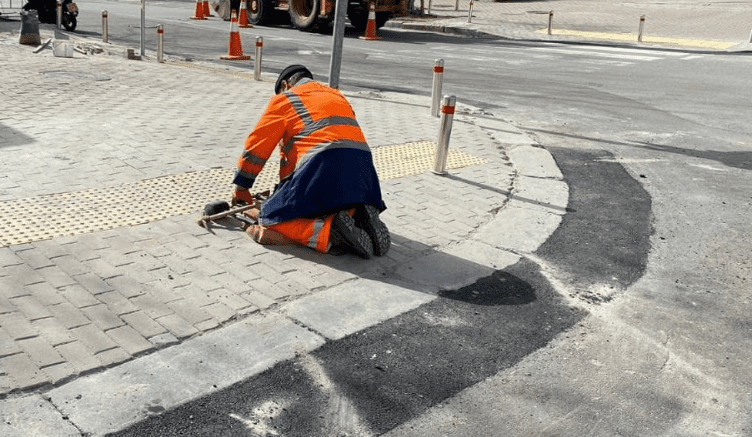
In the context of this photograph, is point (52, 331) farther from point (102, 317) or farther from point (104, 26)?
point (104, 26)

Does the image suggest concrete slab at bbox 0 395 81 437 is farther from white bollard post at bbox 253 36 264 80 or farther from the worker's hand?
white bollard post at bbox 253 36 264 80

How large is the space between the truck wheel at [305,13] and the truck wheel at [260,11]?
1.22 metres

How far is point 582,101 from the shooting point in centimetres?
1269

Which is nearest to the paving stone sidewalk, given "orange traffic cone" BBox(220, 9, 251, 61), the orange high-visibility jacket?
the orange high-visibility jacket

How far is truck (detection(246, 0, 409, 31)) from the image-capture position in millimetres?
22234

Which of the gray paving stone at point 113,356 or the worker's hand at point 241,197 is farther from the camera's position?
the worker's hand at point 241,197

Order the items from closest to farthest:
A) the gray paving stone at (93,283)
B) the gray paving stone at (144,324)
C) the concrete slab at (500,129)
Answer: the gray paving stone at (144,324)
the gray paving stone at (93,283)
the concrete slab at (500,129)

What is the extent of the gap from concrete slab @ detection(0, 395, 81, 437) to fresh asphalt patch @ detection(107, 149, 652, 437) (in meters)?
0.26

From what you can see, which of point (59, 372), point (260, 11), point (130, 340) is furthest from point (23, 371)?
point (260, 11)

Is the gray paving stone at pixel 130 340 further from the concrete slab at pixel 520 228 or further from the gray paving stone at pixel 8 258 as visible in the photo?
the concrete slab at pixel 520 228

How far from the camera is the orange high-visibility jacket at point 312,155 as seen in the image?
5.28m

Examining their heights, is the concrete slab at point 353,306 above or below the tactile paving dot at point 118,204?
below

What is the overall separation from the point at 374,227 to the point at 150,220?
174cm

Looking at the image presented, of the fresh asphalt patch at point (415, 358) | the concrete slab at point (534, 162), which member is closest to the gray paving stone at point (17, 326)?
the fresh asphalt patch at point (415, 358)
